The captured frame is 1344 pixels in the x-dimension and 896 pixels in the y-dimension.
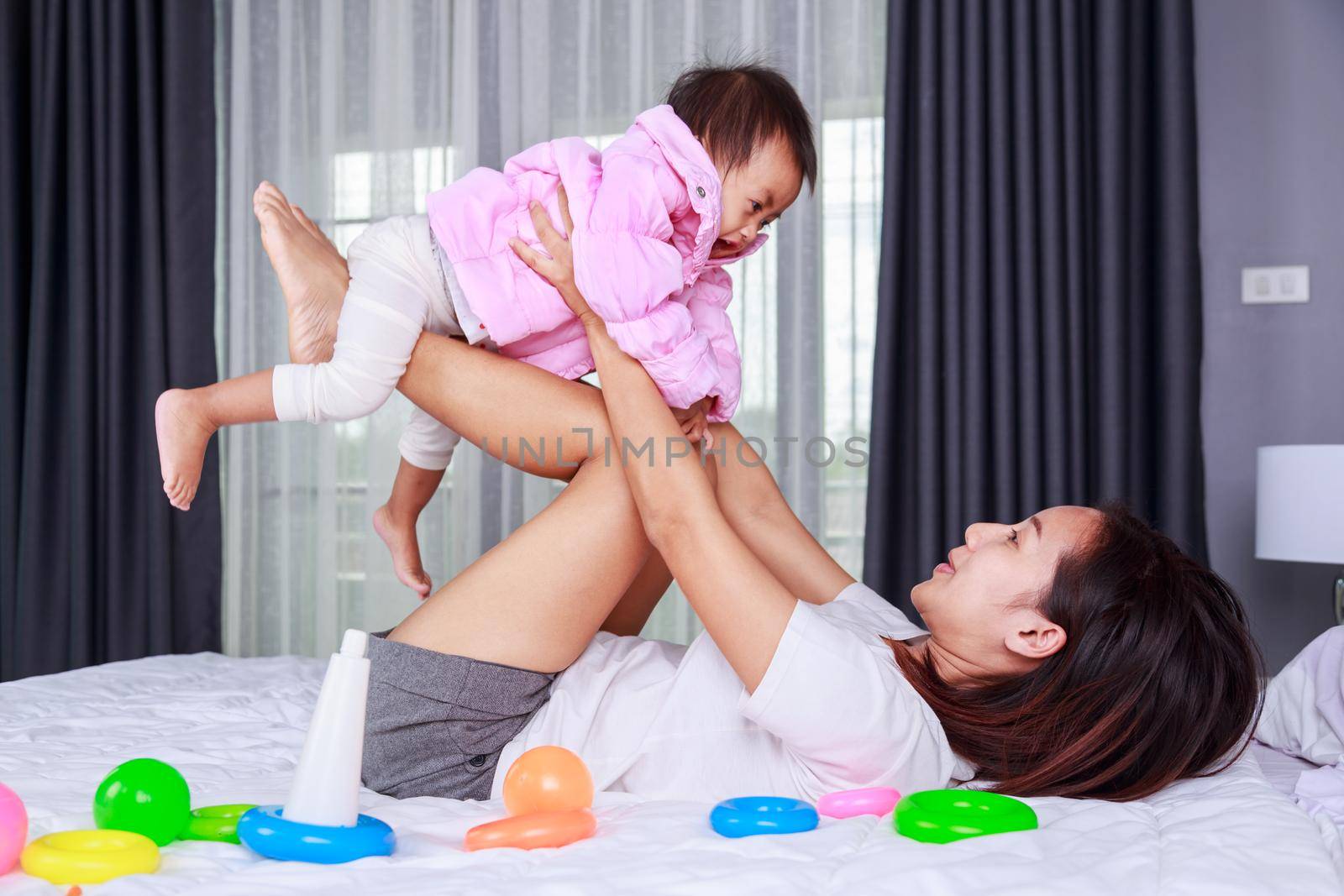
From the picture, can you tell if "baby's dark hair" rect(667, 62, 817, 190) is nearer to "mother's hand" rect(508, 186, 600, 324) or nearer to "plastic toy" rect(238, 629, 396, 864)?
"mother's hand" rect(508, 186, 600, 324)

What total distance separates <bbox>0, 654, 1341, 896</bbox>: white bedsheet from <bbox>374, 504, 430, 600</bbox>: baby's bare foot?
504 millimetres

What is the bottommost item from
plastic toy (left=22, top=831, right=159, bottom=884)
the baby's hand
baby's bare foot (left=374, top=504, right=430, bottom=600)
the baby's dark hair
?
plastic toy (left=22, top=831, right=159, bottom=884)

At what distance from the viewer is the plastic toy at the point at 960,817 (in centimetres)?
88

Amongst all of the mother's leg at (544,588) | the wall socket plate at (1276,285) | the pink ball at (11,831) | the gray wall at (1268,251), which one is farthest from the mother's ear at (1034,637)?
the wall socket plate at (1276,285)

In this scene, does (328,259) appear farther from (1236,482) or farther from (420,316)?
(1236,482)

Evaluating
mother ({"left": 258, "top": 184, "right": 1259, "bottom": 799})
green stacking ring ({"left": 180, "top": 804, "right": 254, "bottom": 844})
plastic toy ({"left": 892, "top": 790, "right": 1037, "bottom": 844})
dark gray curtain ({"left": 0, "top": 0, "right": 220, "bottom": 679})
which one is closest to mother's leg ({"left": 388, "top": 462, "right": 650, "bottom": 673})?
mother ({"left": 258, "top": 184, "right": 1259, "bottom": 799})

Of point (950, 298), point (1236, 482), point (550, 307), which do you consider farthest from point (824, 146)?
point (550, 307)

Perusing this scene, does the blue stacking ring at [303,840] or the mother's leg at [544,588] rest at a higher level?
the mother's leg at [544,588]

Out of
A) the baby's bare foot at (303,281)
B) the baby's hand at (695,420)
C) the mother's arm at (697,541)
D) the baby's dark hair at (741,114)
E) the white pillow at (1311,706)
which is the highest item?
the baby's dark hair at (741,114)

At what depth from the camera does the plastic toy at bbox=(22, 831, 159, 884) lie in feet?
2.54

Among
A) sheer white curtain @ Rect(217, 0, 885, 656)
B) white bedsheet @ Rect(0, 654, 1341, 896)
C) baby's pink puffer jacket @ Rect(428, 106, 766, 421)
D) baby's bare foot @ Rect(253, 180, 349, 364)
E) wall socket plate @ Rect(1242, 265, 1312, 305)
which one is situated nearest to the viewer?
white bedsheet @ Rect(0, 654, 1341, 896)

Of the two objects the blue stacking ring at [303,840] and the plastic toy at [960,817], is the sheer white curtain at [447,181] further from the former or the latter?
the blue stacking ring at [303,840]

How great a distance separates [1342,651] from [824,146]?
2.00 meters

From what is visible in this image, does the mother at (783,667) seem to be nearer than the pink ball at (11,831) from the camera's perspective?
No
